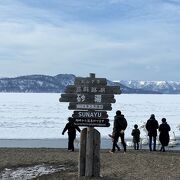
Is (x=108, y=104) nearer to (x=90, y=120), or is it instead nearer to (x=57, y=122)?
(x=90, y=120)

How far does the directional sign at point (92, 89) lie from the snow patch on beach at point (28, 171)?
8.07ft

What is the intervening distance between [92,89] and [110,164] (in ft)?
9.15

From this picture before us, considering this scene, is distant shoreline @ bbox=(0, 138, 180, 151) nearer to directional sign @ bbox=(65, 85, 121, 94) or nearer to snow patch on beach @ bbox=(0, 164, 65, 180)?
snow patch on beach @ bbox=(0, 164, 65, 180)

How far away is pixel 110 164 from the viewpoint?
12664mm

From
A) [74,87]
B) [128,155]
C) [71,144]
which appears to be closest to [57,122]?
[71,144]

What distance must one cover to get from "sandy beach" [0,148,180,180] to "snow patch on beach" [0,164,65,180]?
9cm

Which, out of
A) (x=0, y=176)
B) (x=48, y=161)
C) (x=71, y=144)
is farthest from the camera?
(x=71, y=144)

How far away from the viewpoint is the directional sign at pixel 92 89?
10789 millimetres

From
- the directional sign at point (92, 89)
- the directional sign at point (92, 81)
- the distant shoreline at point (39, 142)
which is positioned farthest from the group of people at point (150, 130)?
the distant shoreline at point (39, 142)

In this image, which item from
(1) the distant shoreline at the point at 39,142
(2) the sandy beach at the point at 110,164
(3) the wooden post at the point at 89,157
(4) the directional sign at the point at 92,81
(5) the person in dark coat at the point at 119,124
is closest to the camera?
(3) the wooden post at the point at 89,157

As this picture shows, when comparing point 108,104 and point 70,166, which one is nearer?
point 108,104

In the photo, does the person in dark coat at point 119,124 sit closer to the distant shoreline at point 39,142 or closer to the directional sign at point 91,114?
the directional sign at point 91,114

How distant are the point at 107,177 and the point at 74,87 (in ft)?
7.14

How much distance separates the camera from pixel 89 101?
35.4 ft
